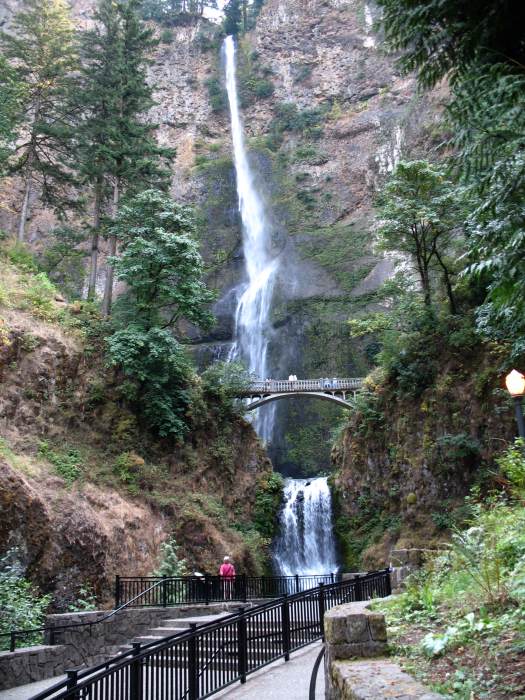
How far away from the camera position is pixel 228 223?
5219 centimetres

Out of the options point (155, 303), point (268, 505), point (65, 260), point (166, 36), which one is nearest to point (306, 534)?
point (268, 505)

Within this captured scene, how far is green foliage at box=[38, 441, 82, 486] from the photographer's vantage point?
19.8 metres

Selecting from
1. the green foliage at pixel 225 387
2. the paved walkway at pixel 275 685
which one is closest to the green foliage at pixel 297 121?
the green foliage at pixel 225 387

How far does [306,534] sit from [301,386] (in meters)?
9.77

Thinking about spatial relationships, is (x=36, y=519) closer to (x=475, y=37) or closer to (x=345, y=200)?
(x=475, y=37)

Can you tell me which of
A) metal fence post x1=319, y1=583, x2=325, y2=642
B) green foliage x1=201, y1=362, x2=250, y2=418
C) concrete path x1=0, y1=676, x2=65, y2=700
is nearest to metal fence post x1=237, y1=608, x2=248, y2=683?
metal fence post x1=319, y1=583, x2=325, y2=642

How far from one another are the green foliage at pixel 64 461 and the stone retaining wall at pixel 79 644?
22.9 feet

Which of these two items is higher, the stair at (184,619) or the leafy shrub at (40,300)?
the leafy shrub at (40,300)

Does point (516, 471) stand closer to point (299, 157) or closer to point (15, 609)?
point (15, 609)

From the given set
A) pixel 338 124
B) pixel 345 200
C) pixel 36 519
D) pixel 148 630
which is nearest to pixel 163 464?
pixel 36 519

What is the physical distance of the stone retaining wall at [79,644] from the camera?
10266 mm

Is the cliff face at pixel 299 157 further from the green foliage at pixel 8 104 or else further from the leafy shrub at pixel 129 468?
the leafy shrub at pixel 129 468

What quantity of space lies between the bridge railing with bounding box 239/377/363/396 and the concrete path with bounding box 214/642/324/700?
77.5 ft

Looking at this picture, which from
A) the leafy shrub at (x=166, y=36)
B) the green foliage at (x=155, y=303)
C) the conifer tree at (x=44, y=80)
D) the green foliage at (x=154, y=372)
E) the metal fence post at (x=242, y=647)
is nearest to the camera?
the metal fence post at (x=242, y=647)
